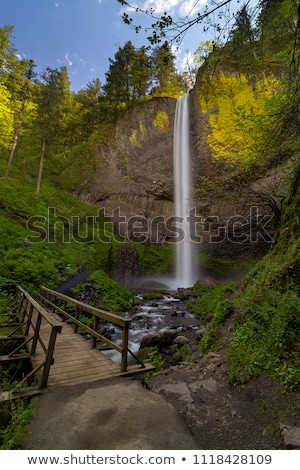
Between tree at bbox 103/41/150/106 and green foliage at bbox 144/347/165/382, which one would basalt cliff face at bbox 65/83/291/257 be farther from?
green foliage at bbox 144/347/165/382

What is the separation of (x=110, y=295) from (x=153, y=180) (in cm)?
1787

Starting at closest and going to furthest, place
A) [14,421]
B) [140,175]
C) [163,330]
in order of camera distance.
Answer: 1. [14,421]
2. [163,330]
3. [140,175]

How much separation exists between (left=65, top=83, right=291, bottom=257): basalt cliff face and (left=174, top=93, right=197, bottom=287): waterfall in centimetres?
63

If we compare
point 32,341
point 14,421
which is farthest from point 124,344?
point 32,341

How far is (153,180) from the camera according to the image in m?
28.5

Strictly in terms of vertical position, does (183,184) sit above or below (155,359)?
above

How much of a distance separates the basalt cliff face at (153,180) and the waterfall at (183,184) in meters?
0.63

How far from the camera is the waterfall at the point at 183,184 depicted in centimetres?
2741

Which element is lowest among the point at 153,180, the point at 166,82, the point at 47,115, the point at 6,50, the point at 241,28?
the point at 241,28

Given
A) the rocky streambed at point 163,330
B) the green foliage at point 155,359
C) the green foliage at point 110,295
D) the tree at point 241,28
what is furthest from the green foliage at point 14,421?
the green foliage at point 110,295

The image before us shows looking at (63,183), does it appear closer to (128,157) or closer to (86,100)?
(128,157)

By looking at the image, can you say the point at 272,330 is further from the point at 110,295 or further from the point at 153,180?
the point at 153,180

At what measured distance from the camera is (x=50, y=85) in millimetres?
26203
